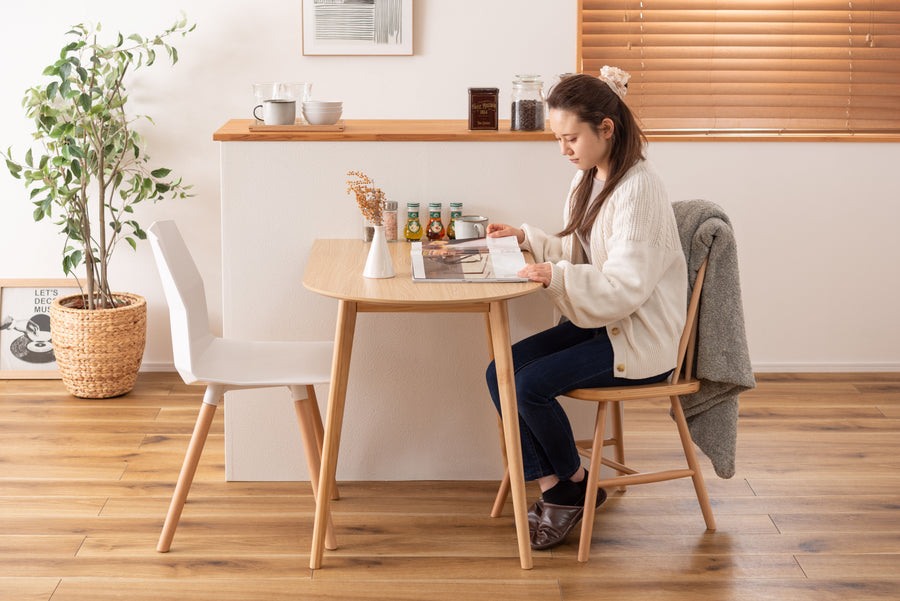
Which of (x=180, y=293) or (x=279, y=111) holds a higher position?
(x=279, y=111)

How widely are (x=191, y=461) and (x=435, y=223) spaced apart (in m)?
0.89

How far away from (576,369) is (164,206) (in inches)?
78.6

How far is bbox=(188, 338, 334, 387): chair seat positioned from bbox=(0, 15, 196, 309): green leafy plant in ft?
3.56

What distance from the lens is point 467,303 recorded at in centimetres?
208

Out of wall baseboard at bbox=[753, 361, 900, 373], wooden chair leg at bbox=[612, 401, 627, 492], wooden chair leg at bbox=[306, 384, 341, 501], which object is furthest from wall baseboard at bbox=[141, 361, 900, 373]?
wooden chair leg at bbox=[306, 384, 341, 501]

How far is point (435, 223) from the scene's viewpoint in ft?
8.64

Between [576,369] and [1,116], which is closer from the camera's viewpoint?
[576,369]

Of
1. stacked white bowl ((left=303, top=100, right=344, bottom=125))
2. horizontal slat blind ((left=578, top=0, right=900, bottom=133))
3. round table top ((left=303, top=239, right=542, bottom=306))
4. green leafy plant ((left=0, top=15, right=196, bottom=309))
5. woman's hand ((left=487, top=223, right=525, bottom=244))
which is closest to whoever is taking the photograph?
round table top ((left=303, top=239, right=542, bottom=306))

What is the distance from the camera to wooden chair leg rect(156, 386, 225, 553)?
2.33 meters

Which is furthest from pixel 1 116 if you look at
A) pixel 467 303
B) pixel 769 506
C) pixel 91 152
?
pixel 769 506

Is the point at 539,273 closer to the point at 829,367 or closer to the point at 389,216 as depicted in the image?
the point at 389,216

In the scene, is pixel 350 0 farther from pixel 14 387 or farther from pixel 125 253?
pixel 14 387

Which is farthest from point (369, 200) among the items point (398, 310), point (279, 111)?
point (398, 310)

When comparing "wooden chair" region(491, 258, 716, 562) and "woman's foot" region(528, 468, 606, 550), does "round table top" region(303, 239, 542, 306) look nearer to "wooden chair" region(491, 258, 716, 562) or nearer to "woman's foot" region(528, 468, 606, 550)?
"wooden chair" region(491, 258, 716, 562)
